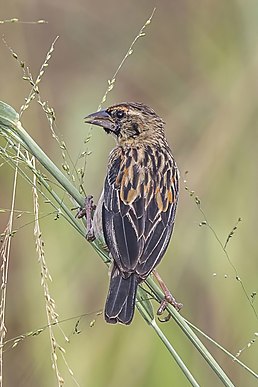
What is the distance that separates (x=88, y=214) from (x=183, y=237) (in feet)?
3.80

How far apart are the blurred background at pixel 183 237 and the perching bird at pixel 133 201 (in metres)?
0.20

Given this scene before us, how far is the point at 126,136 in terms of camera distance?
13.6 feet

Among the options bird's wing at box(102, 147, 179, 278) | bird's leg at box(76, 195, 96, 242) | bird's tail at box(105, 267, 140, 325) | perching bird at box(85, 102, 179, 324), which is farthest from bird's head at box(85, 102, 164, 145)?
bird's tail at box(105, 267, 140, 325)

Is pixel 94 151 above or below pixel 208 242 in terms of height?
above

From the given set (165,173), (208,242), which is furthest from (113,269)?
(208,242)

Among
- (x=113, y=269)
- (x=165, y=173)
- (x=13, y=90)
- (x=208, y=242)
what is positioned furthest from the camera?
(x=13, y=90)

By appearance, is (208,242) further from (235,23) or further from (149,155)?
(235,23)

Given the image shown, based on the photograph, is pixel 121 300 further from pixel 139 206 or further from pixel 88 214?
pixel 139 206

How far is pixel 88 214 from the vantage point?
327cm

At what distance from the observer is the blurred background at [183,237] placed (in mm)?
4004

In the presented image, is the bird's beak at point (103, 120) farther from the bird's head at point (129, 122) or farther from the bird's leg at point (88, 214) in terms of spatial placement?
the bird's leg at point (88, 214)

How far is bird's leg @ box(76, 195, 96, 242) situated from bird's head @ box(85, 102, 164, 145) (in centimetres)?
55

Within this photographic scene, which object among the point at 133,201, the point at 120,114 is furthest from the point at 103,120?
the point at 133,201

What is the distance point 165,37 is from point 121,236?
11.3 ft
